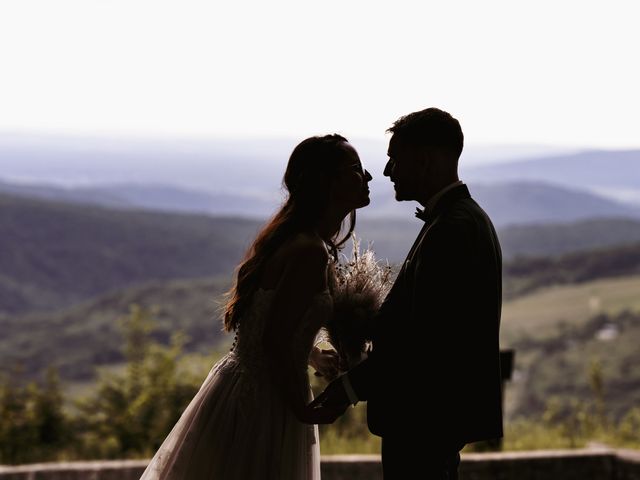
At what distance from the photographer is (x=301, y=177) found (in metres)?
3.23

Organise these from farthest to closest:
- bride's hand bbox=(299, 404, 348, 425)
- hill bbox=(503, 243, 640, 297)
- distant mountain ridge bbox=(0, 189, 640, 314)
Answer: distant mountain ridge bbox=(0, 189, 640, 314) < hill bbox=(503, 243, 640, 297) < bride's hand bbox=(299, 404, 348, 425)

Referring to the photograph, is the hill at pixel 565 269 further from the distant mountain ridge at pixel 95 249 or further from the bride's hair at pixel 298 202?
the bride's hair at pixel 298 202

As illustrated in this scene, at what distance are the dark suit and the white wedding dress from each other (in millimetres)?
384

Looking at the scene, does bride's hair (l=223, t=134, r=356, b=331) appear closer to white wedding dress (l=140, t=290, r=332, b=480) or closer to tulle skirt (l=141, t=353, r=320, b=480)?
white wedding dress (l=140, t=290, r=332, b=480)

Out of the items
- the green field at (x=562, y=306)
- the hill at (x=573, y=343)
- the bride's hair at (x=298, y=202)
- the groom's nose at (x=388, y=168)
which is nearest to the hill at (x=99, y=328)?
the green field at (x=562, y=306)

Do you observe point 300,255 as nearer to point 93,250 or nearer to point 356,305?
point 356,305

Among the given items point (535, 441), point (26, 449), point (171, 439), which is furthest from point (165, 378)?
point (171, 439)

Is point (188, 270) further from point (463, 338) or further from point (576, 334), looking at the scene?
point (463, 338)

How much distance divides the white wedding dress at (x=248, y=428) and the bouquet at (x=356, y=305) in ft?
0.51

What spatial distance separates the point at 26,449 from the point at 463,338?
5.94 m

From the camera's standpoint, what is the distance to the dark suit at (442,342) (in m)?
2.91

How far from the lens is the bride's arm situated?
3.14m

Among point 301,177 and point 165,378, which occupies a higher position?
point 301,177

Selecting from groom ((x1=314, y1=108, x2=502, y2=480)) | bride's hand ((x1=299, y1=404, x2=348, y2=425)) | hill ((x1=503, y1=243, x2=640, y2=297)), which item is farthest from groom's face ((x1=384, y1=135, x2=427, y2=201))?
hill ((x1=503, y1=243, x2=640, y2=297))
